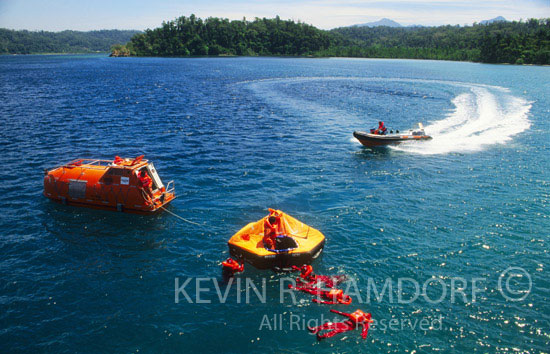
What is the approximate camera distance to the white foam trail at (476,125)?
48.0 m

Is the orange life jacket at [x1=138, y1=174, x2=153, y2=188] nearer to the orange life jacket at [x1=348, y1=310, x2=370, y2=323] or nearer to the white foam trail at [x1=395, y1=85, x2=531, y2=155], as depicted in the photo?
the orange life jacket at [x1=348, y1=310, x2=370, y2=323]

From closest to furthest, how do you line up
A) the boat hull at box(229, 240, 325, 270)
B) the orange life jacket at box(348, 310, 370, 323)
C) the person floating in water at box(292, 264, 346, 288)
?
the orange life jacket at box(348, 310, 370, 323), the person floating in water at box(292, 264, 346, 288), the boat hull at box(229, 240, 325, 270)

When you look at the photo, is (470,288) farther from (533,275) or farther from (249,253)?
(249,253)

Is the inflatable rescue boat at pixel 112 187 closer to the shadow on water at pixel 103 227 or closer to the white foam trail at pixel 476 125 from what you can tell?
the shadow on water at pixel 103 227

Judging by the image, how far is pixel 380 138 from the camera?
47.2 metres

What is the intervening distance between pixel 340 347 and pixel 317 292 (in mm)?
3740

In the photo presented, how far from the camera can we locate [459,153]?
4516 centimetres

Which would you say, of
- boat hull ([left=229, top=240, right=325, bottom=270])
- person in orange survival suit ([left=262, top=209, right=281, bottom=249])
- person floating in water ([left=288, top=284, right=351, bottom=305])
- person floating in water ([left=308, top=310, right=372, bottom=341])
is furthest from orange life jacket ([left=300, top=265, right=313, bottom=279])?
person floating in water ([left=308, top=310, right=372, bottom=341])

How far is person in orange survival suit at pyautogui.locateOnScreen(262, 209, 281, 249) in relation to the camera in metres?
22.3

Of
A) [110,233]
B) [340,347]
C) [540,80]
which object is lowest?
[340,347]

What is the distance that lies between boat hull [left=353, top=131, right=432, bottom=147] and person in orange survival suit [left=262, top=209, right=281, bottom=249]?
2767cm

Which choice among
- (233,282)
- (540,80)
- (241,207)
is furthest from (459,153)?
(540,80)

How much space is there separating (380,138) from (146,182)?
100 ft

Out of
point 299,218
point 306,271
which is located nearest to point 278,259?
point 306,271
